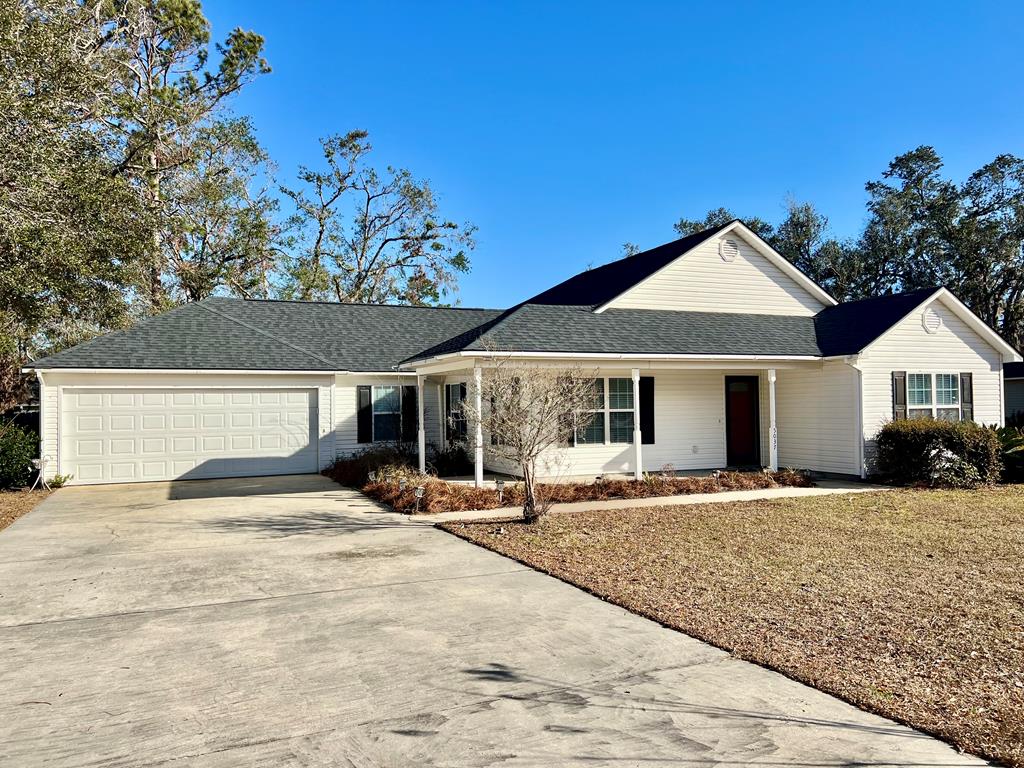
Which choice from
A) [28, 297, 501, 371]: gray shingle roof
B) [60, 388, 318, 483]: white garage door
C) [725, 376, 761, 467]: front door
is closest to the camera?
[60, 388, 318, 483]: white garage door

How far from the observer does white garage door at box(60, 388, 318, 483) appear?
52.2ft

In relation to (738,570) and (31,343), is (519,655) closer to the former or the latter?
(738,570)

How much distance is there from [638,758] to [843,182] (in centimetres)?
3636

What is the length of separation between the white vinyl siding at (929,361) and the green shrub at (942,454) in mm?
728

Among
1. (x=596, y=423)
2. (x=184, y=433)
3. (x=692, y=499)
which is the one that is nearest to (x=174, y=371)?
(x=184, y=433)

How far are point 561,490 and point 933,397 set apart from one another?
9313 mm

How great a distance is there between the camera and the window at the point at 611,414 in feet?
50.7

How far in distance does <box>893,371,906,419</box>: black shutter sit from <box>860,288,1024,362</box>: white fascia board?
0.95 m

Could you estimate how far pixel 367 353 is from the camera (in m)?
19.3

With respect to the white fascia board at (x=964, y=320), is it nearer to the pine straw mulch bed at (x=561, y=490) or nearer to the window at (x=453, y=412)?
the pine straw mulch bed at (x=561, y=490)

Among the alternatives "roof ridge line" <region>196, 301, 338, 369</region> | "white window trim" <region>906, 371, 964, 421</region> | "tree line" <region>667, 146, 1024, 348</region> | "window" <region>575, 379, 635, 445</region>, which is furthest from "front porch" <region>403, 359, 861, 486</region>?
"tree line" <region>667, 146, 1024, 348</region>

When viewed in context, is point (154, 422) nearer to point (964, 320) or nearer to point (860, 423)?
point (860, 423)

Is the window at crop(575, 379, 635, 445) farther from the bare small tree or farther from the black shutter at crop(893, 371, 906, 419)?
the black shutter at crop(893, 371, 906, 419)

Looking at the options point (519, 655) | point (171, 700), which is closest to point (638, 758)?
point (519, 655)
